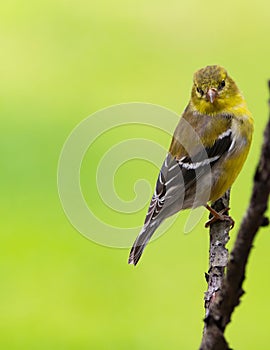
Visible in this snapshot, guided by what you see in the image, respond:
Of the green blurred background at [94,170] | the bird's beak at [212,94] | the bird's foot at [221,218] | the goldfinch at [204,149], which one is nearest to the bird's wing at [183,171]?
the goldfinch at [204,149]

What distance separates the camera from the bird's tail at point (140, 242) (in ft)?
10.7

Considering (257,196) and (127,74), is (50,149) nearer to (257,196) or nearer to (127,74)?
(127,74)

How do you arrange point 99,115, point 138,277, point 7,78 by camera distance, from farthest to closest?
point 7,78 → point 99,115 → point 138,277

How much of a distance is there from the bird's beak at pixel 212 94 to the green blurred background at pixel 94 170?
62 cm

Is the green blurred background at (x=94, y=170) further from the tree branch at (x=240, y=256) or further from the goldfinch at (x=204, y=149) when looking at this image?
the tree branch at (x=240, y=256)

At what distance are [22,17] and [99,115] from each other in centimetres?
333

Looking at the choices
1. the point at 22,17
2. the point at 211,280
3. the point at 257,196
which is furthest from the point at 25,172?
the point at 257,196

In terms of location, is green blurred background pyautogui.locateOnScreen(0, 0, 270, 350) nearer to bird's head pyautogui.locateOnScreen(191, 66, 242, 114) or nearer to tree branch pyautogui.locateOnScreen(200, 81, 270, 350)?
bird's head pyautogui.locateOnScreen(191, 66, 242, 114)

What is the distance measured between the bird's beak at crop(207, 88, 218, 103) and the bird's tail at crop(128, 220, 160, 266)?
0.63m

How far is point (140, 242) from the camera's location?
3.37m

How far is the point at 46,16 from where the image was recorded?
30.8ft

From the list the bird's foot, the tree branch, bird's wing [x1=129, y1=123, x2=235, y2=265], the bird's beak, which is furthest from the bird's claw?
the tree branch

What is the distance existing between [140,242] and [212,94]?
0.83 meters

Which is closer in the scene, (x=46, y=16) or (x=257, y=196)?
(x=257, y=196)
